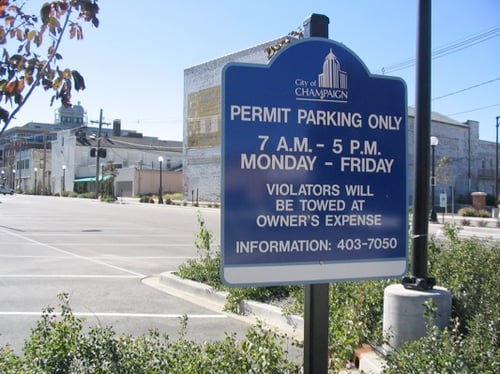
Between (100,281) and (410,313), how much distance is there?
21.7 feet

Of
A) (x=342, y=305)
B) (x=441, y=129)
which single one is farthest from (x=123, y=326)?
(x=441, y=129)

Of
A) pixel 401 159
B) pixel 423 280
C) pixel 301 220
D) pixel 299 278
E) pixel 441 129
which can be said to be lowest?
pixel 423 280

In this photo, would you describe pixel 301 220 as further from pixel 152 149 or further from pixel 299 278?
pixel 152 149

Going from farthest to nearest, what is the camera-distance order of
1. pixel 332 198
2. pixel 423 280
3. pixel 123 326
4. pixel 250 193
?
pixel 123 326, pixel 423 280, pixel 332 198, pixel 250 193

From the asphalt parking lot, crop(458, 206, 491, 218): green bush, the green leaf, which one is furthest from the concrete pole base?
crop(458, 206, 491, 218): green bush

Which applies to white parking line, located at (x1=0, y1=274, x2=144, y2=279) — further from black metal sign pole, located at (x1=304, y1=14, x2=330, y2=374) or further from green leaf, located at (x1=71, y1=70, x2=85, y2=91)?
black metal sign pole, located at (x1=304, y1=14, x2=330, y2=374)

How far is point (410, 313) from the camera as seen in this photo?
434cm

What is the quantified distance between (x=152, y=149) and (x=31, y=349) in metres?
85.7

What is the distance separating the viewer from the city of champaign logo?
256 cm

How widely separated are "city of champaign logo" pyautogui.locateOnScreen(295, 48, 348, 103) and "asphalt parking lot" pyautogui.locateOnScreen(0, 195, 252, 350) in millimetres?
3958

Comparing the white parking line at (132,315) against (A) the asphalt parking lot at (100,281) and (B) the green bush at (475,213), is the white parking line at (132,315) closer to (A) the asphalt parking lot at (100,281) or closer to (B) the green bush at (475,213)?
(A) the asphalt parking lot at (100,281)

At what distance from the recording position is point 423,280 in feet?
14.7

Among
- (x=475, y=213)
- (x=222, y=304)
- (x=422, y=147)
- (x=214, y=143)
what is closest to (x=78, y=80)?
(x=422, y=147)

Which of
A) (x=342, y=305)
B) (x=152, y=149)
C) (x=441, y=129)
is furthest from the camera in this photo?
(x=152, y=149)
